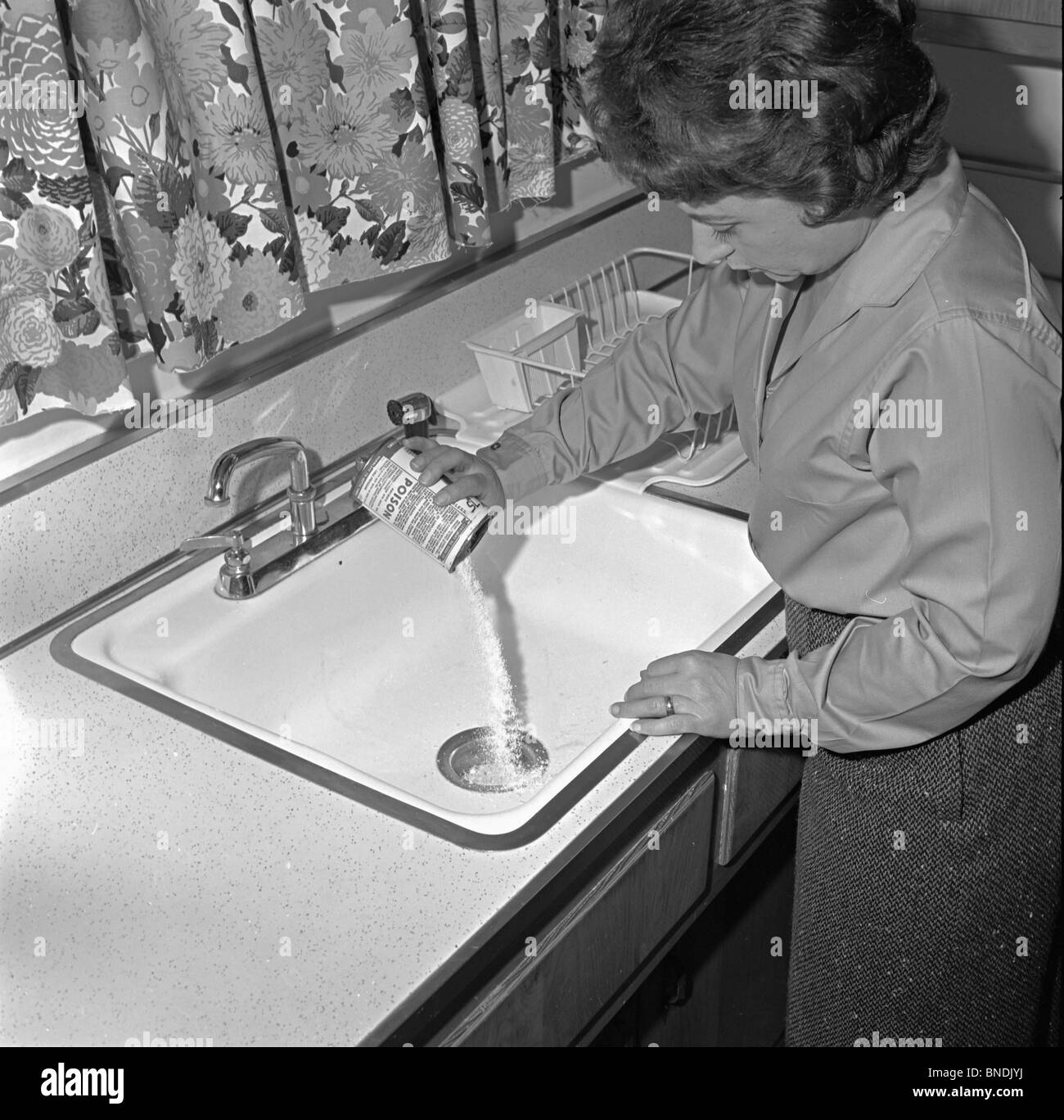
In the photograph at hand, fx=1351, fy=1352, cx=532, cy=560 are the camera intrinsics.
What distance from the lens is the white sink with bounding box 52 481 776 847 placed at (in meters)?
1.31

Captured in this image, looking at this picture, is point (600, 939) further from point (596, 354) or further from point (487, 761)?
point (596, 354)

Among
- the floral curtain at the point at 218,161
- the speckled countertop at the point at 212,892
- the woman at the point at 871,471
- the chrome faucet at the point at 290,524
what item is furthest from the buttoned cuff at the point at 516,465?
the speckled countertop at the point at 212,892

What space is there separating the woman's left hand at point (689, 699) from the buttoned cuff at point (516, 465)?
11.5 inches

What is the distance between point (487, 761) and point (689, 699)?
0.30 m

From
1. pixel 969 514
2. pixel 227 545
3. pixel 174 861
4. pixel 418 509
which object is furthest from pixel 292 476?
pixel 969 514

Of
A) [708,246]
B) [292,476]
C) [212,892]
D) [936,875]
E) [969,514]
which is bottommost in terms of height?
[936,875]

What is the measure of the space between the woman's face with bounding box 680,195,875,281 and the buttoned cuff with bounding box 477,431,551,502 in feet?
1.19

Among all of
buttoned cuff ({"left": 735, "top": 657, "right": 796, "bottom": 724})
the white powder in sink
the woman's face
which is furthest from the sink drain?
the woman's face

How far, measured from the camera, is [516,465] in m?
1.37

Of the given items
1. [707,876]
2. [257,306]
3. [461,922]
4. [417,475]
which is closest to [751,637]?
[707,876]

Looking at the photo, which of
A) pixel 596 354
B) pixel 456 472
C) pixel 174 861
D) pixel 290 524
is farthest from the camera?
pixel 596 354

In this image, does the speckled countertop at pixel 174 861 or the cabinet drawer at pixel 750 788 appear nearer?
the speckled countertop at pixel 174 861

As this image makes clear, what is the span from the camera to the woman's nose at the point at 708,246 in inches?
41.3

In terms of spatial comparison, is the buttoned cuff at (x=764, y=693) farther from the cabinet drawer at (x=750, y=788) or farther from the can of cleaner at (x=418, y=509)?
the can of cleaner at (x=418, y=509)
